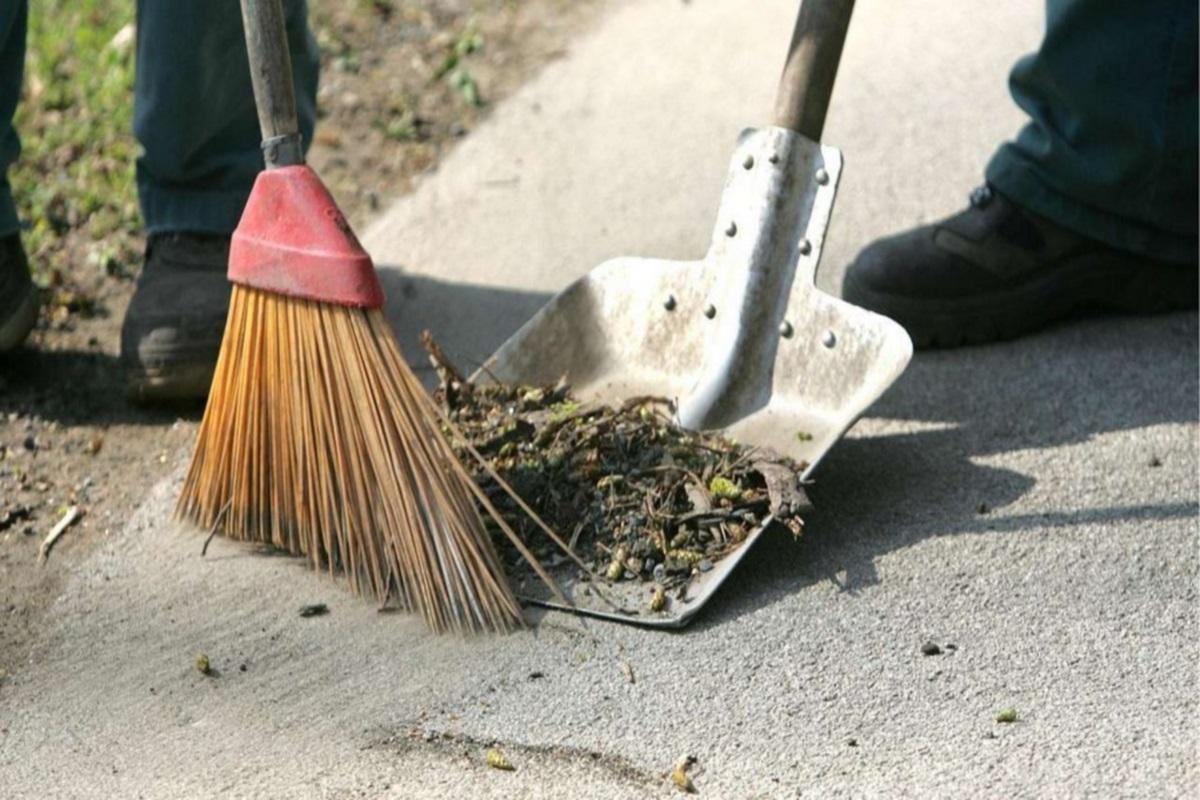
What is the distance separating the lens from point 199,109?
271 cm

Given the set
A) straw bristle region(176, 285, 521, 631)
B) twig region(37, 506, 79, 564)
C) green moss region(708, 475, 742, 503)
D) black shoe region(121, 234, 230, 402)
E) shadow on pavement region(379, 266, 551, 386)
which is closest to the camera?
straw bristle region(176, 285, 521, 631)

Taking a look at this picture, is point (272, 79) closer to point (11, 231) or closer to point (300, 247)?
point (300, 247)

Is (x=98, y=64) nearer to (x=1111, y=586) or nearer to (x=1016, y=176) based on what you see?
(x=1016, y=176)

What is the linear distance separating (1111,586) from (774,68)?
6.88 ft

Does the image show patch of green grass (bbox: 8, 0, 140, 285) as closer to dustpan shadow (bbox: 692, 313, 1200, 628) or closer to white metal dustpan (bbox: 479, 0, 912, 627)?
white metal dustpan (bbox: 479, 0, 912, 627)

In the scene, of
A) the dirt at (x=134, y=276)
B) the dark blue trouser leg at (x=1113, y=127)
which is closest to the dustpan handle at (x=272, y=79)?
the dirt at (x=134, y=276)

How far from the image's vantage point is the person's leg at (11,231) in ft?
8.92

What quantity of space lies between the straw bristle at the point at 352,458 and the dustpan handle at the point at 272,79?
0.64 ft

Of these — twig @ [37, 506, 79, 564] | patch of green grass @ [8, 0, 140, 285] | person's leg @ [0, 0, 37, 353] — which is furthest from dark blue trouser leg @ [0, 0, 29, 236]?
twig @ [37, 506, 79, 564]

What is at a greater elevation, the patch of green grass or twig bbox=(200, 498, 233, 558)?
the patch of green grass

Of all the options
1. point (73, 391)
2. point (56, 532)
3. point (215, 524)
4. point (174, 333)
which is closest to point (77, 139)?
point (73, 391)

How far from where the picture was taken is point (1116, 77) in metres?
2.76

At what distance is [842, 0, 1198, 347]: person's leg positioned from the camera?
2746 mm

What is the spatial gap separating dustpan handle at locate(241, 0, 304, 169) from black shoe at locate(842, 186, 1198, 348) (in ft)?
3.70
